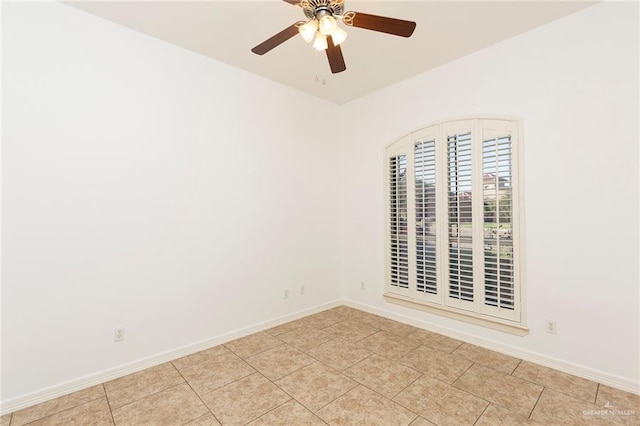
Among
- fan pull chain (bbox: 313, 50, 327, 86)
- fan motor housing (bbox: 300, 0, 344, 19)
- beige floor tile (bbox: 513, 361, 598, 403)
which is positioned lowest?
beige floor tile (bbox: 513, 361, 598, 403)

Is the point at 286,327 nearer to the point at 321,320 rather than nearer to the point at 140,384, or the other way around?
the point at 321,320

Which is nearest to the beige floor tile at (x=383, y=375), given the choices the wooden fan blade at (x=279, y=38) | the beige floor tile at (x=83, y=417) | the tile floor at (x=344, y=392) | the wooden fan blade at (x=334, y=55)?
the tile floor at (x=344, y=392)

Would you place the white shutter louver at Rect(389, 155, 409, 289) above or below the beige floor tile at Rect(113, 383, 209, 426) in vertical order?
above

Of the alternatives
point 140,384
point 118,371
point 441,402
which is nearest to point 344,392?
point 441,402

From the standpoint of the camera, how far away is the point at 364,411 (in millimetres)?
2139

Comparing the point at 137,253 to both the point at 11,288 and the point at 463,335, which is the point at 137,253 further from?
the point at 463,335

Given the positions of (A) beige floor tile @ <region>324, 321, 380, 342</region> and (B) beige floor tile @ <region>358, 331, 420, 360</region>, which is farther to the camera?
(A) beige floor tile @ <region>324, 321, 380, 342</region>

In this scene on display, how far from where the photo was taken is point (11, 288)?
219cm

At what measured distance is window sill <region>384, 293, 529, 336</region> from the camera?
2902 millimetres

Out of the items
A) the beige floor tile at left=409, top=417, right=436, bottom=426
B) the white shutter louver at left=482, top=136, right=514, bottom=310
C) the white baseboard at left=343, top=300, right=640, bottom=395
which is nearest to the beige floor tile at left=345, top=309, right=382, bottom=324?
the white baseboard at left=343, top=300, right=640, bottom=395

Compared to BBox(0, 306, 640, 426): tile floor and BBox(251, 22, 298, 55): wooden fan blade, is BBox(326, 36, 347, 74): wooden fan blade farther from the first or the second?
BBox(0, 306, 640, 426): tile floor

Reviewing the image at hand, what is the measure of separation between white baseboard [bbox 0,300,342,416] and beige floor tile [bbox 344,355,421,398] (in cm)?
137

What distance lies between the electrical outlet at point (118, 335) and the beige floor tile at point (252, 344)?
3.31 feet

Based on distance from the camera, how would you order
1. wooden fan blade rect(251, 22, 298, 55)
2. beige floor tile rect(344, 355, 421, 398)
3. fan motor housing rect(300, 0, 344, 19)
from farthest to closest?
beige floor tile rect(344, 355, 421, 398), wooden fan blade rect(251, 22, 298, 55), fan motor housing rect(300, 0, 344, 19)
